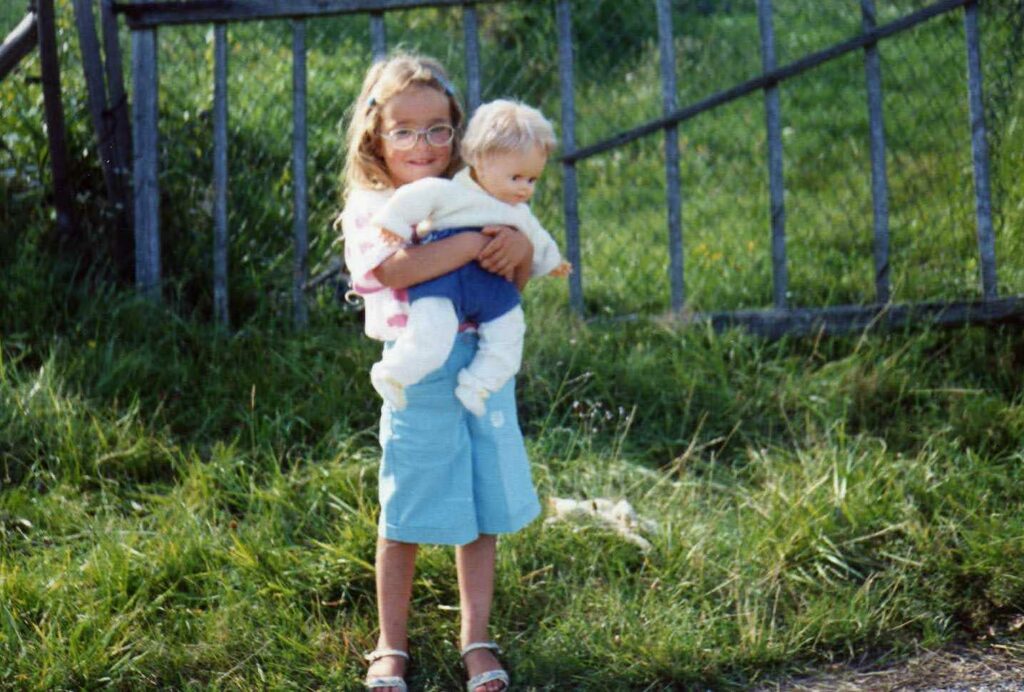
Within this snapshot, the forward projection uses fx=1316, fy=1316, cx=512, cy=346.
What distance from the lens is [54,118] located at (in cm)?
478

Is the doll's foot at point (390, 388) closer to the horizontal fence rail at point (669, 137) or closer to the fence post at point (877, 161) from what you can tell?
the horizontal fence rail at point (669, 137)

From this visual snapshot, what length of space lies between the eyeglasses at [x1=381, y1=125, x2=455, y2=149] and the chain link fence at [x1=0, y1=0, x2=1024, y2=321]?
4.37 ft

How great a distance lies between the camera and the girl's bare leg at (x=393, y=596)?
316 cm

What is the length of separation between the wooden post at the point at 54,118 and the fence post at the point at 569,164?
72.1 inches

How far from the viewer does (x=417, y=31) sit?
266 inches

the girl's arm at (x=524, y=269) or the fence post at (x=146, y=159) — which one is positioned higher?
the fence post at (x=146, y=159)

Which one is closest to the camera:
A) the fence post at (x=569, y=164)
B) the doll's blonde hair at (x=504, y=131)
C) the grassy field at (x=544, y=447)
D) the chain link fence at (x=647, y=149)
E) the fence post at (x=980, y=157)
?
the doll's blonde hair at (x=504, y=131)

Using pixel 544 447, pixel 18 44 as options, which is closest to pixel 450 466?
pixel 544 447

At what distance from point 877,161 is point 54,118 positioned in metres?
3.01

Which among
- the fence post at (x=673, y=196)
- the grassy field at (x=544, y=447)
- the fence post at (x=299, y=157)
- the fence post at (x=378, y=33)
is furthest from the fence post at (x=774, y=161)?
the fence post at (x=299, y=157)

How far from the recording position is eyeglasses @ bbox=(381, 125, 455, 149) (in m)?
3.02

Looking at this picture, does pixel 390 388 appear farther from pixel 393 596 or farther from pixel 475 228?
pixel 393 596

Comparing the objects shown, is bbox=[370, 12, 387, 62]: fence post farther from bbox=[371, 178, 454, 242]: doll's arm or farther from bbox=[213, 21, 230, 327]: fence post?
bbox=[371, 178, 454, 242]: doll's arm

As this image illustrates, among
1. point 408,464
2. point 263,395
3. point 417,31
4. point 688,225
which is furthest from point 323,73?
point 408,464
